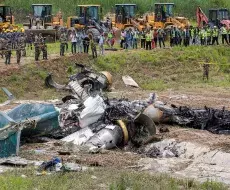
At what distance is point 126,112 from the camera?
69.6 feet

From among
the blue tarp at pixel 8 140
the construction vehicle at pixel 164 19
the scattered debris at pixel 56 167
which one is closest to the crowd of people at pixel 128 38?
the construction vehicle at pixel 164 19

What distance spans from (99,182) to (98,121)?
249 inches

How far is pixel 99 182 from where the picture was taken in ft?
47.5

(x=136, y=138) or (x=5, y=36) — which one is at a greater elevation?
(x=5, y=36)

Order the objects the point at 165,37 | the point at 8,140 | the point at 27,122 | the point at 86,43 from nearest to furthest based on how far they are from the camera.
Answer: the point at 8,140, the point at 27,122, the point at 86,43, the point at 165,37

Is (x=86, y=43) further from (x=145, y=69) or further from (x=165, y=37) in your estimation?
(x=165, y=37)

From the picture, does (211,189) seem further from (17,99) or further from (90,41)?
(90,41)

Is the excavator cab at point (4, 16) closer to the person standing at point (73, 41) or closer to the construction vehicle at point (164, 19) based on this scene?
the construction vehicle at point (164, 19)

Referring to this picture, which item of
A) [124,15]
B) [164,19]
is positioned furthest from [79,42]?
[164,19]

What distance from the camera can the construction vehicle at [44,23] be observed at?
43.8m

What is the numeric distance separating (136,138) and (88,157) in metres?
3.23

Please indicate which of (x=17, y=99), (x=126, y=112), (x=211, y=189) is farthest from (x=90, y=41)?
(x=211, y=189)

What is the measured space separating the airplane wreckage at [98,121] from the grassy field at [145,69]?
6161 millimetres

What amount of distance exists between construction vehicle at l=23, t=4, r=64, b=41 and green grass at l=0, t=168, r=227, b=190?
93.5ft
